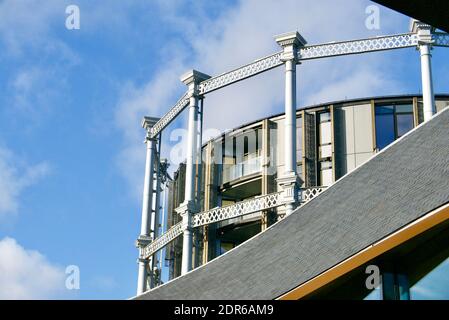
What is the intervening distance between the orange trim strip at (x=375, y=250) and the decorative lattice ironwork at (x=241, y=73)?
2485 centimetres

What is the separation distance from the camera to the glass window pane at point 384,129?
145ft

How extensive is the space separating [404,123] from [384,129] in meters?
1.37

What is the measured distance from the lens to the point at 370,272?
12898mm

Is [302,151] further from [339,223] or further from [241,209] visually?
[339,223]

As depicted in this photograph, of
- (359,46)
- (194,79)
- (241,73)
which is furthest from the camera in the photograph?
(194,79)

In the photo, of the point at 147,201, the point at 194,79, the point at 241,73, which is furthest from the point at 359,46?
the point at 147,201

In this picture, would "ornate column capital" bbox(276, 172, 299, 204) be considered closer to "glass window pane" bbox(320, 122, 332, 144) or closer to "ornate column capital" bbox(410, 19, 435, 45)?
"ornate column capital" bbox(410, 19, 435, 45)

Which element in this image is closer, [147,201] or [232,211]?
[232,211]

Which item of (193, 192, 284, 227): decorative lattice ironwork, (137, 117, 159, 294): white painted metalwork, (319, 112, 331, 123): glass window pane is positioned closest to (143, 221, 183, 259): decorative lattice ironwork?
(137, 117, 159, 294): white painted metalwork

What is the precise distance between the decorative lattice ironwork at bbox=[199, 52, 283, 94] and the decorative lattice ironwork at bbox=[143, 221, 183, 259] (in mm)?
8299

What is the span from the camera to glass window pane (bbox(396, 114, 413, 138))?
4444cm

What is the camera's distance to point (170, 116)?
4400 centimetres
